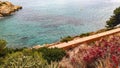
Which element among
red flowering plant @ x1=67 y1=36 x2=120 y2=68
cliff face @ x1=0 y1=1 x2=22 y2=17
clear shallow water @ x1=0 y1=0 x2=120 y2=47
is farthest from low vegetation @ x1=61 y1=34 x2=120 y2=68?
cliff face @ x1=0 y1=1 x2=22 y2=17

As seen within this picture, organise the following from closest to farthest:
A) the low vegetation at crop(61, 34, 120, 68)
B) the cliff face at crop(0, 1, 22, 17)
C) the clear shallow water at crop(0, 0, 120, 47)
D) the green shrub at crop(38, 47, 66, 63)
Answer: the low vegetation at crop(61, 34, 120, 68), the green shrub at crop(38, 47, 66, 63), the clear shallow water at crop(0, 0, 120, 47), the cliff face at crop(0, 1, 22, 17)

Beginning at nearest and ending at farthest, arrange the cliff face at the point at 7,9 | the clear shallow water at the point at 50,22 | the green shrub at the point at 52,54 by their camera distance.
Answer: the green shrub at the point at 52,54 → the clear shallow water at the point at 50,22 → the cliff face at the point at 7,9

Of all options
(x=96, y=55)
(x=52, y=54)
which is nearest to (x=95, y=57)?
(x=96, y=55)

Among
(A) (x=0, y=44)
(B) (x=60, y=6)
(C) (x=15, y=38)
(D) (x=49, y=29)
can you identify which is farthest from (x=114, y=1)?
(A) (x=0, y=44)

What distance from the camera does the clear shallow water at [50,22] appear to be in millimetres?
36281

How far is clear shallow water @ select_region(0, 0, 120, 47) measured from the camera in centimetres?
3628

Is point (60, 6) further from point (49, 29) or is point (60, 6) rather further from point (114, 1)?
point (49, 29)

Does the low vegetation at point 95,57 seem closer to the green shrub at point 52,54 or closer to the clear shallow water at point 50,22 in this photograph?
the green shrub at point 52,54

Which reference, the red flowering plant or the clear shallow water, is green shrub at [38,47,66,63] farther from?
the clear shallow water

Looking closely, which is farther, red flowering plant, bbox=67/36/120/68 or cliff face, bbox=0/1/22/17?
cliff face, bbox=0/1/22/17

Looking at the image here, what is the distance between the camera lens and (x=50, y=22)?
47.9m

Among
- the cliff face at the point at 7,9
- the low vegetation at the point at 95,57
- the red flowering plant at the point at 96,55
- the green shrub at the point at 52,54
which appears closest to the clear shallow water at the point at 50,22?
the cliff face at the point at 7,9

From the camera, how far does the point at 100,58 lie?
34.0ft

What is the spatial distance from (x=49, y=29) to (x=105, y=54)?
31618mm
